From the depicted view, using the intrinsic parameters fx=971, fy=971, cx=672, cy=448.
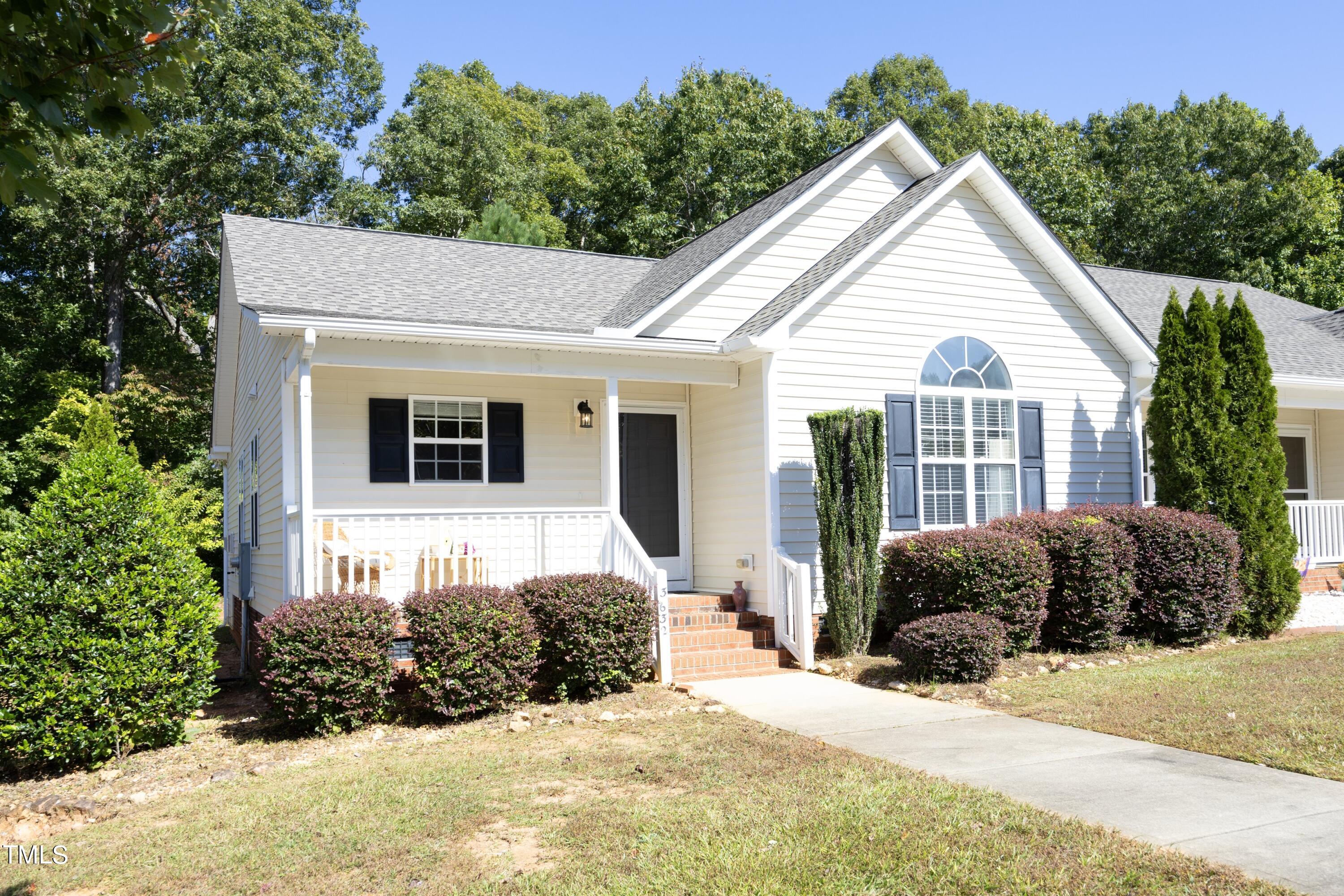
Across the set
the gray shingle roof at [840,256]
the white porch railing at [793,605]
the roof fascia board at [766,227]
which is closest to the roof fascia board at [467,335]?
the roof fascia board at [766,227]

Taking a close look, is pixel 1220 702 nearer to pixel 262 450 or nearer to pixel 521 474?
pixel 521 474

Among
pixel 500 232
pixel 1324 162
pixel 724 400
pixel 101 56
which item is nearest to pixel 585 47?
pixel 500 232

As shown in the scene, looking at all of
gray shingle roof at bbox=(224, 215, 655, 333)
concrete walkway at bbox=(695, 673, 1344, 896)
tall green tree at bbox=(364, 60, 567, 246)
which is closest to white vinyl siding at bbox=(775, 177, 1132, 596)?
gray shingle roof at bbox=(224, 215, 655, 333)

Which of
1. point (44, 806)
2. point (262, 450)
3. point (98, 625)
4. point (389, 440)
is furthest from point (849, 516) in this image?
point (262, 450)

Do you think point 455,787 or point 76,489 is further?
point 76,489

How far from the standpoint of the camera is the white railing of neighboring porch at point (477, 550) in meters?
9.09

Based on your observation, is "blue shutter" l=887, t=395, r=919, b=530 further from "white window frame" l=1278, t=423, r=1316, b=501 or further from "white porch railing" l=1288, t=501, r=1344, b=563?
"white window frame" l=1278, t=423, r=1316, b=501

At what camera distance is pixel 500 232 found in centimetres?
2538

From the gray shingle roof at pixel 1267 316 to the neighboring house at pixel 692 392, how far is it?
987 millimetres

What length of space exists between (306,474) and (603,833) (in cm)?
503

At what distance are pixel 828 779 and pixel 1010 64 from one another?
19653mm

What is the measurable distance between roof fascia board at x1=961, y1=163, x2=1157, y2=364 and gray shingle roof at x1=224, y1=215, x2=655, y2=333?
16.6 feet

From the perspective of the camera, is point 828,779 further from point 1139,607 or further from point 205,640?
point 1139,607

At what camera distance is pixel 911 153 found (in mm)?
12922
